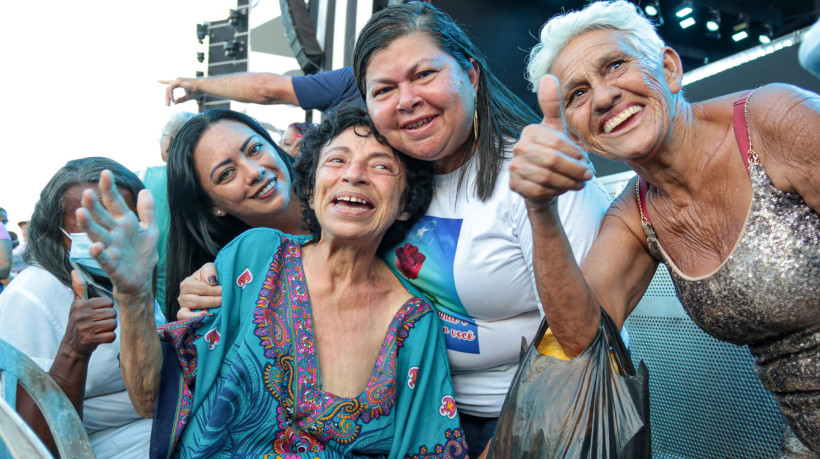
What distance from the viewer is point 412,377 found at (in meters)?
1.98

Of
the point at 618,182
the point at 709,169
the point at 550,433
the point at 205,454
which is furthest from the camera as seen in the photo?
the point at 618,182

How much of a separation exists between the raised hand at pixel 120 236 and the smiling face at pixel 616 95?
3.93 ft

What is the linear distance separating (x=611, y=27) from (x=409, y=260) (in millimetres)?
963

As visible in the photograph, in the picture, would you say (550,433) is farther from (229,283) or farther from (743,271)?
(229,283)

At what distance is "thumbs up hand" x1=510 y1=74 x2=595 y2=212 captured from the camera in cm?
120

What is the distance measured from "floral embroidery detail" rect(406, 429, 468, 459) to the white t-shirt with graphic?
0.52 feet

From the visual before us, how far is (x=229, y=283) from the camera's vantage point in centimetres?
196

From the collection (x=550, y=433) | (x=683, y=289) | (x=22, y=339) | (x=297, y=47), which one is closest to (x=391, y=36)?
(x=683, y=289)

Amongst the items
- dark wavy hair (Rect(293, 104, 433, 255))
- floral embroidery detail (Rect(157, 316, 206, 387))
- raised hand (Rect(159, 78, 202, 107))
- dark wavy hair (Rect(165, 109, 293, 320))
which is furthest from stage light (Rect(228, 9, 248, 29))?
floral embroidery detail (Rect(157, 316, 206, 387))

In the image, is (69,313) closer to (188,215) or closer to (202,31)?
(188,215)

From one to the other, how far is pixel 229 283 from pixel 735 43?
8.42 meters

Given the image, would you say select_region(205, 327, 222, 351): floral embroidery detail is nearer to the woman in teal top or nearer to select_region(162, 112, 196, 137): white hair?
the woman in teal top

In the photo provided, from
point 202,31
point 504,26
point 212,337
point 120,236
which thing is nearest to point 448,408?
point 212,337

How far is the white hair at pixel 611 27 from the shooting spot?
1.67 meters
